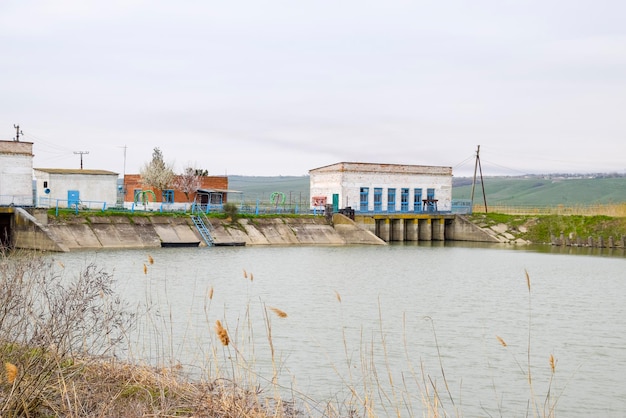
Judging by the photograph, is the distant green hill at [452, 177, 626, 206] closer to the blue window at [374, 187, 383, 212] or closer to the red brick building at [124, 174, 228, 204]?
the blue window at [374, 187, 383, 212]

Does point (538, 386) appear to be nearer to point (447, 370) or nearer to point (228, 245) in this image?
point (447, 370)

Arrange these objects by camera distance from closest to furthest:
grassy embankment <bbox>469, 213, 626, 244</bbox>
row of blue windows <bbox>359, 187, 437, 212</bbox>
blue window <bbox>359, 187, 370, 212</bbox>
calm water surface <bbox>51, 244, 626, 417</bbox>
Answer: calm water surface <bbox>51, 244, 626, 417</bbox> → grassy embankment <bbox>469, 213, 626, 244</bbox> → blue window <bbox>359, 187, 370, 212</bbox> → row of blue windows <bbox>359, 187, 437, 212</bbox>

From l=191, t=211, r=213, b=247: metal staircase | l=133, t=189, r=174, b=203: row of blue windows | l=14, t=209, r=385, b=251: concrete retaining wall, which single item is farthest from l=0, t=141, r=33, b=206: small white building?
l=133, t=189, r=174, b=203: row of blue windows

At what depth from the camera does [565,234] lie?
5750 centimetres

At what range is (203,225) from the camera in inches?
1864

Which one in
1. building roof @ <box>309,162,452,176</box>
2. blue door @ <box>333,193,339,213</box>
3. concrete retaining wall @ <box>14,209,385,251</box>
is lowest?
concrete retaining wall @ <box>14,209,385,251</box>

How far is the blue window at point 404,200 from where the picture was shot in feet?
210

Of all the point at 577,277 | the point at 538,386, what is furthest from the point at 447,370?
the point at 577,277

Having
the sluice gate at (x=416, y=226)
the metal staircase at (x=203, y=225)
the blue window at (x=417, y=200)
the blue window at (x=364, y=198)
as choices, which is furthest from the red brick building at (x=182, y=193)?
the blue window at (x=417, y=200)

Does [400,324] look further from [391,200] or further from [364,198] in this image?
[391,200]

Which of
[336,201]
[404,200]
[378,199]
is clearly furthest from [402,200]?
[336,201]

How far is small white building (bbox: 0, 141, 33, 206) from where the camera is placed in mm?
45281

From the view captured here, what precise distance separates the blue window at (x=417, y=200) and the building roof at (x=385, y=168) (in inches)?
68.1

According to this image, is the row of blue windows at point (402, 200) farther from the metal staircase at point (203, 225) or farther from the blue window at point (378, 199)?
the metal staircase at point (203, 225)
